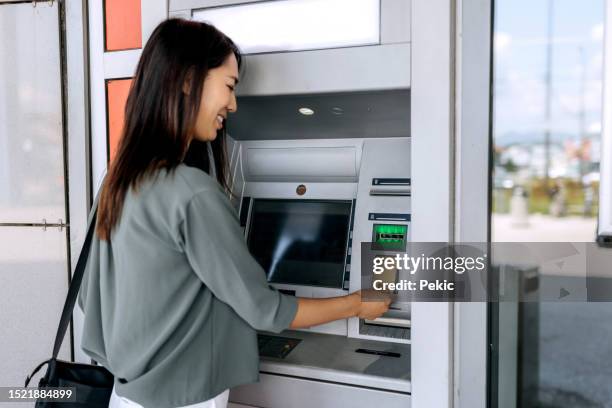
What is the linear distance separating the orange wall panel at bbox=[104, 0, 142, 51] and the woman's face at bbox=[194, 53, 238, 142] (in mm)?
752

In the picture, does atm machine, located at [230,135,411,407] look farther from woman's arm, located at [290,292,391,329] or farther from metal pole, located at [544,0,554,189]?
metal pole, located at [544,0,554,189]

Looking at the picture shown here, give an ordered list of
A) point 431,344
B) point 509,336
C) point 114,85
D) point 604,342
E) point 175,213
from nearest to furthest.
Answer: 1. point 175,213
2. point 431,344
3. point 509,336
4. point 114,85
5. point 604,342

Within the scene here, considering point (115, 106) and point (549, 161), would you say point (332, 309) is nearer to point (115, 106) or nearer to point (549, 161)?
point (115, 106)

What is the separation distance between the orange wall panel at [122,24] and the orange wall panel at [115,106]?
0.13m

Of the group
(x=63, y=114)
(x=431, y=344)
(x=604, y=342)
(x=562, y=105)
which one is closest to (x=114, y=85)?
(x=63, y=114)

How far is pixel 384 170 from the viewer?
1932mm

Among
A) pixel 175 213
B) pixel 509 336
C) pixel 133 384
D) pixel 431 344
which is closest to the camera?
pixel 175 213

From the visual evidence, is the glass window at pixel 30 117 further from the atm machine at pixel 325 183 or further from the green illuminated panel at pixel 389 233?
the green illuminated panel at pixel 389 233

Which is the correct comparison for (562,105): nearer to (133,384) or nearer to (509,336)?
(509,336)

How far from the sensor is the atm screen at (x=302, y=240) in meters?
1.93

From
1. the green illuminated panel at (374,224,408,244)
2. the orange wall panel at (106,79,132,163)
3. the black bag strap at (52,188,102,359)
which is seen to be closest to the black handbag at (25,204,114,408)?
the black bag strap at (52,188,102,359)

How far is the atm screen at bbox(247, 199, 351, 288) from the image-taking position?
1926 millimetres

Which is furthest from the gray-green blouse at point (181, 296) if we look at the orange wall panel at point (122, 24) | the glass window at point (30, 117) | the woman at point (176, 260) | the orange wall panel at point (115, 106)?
the glass window at point (30, 117)

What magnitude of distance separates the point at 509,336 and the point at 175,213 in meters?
1.22
